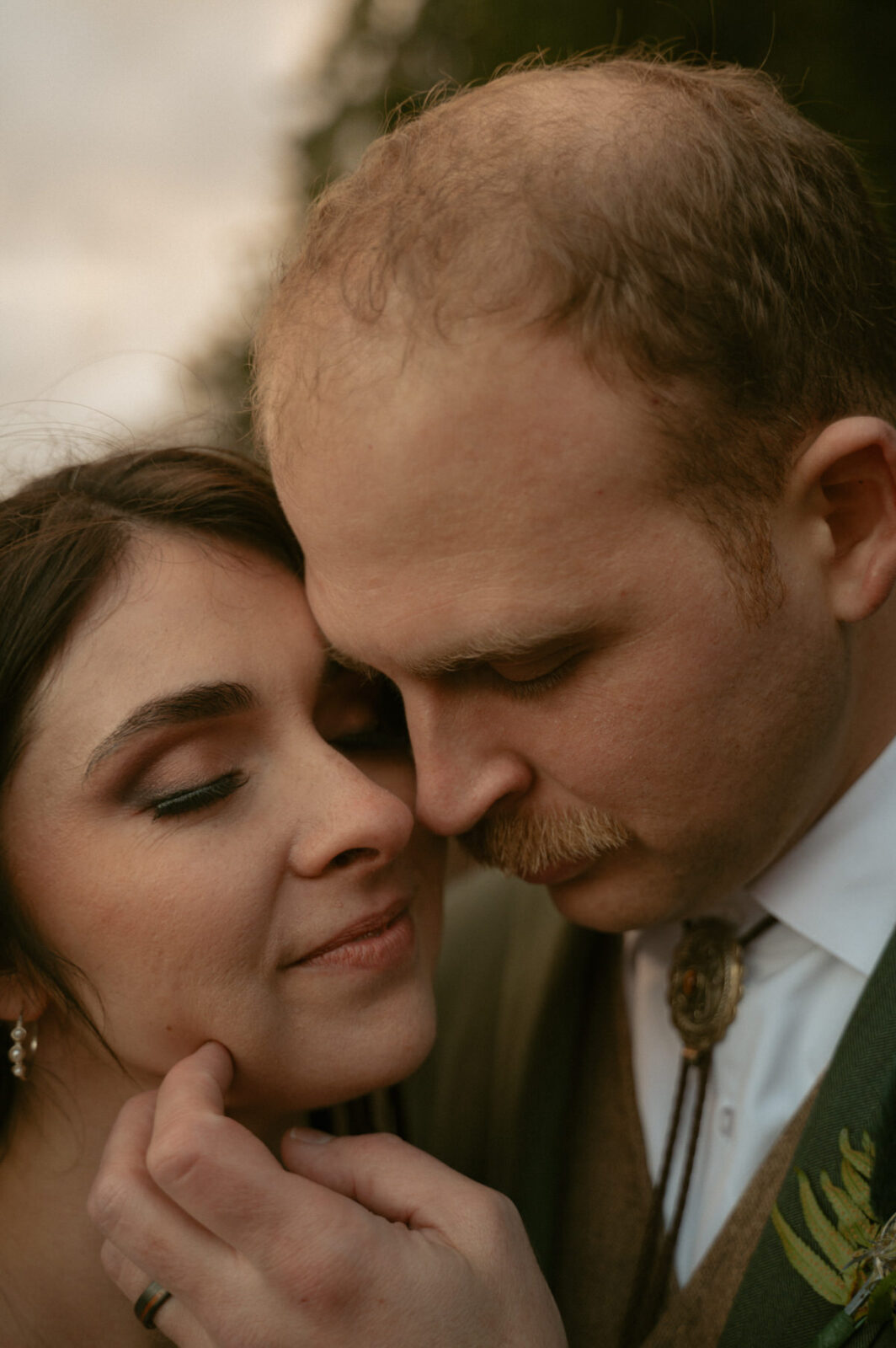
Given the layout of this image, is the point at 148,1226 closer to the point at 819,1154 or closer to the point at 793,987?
the point at 819,1154

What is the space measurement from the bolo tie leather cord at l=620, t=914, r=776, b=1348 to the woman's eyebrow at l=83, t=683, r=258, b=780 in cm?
108

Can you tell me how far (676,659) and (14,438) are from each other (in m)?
1.56

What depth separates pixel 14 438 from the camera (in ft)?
8.20

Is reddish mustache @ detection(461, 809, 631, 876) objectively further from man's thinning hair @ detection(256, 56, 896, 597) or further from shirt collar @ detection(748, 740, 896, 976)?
man's thinning hair @ detection(256, 56, 896, 597)

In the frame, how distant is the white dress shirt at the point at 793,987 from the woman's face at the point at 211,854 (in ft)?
2.08

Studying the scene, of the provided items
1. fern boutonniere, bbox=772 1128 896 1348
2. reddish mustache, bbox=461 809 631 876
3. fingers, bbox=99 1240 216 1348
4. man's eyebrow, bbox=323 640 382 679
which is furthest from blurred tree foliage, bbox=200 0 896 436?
fern boutonniere, bbox=772 1128 896 1348

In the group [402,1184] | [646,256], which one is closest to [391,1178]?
[402,1184]

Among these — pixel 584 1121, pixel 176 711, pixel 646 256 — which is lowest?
pixel 584 1121

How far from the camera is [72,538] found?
208 centimetres

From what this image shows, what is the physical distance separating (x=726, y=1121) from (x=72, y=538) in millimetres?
1655

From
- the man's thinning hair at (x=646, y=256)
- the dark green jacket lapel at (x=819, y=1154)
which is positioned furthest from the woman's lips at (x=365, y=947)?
Answer: the man's thinning hair at (x=646, y=256)

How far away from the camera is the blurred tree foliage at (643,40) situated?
13.7 feet

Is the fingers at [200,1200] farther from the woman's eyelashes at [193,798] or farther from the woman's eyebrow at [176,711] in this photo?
the woman's eyebrow at [176,711]

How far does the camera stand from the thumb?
179 centimetres
